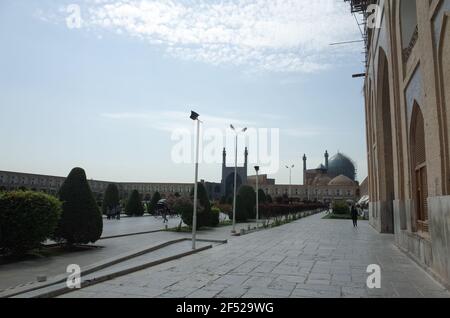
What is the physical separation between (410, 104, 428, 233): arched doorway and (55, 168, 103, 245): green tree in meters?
8.54

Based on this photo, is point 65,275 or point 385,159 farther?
point 385,159

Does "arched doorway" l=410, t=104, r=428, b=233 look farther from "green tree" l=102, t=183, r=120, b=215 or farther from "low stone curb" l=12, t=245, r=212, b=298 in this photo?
"green tree" l=102, t=183, r=120, b=215

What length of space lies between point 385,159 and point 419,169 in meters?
7.49

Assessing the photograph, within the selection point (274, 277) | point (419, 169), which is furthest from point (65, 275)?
point (419, 169)

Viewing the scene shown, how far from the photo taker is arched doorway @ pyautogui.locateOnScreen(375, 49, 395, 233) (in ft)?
55.5

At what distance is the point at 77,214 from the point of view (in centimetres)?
1064

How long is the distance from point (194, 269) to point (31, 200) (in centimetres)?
425

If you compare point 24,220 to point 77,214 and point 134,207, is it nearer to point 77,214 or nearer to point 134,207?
point 77,214

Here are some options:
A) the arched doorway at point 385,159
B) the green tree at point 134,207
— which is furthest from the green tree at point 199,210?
the green tree at point 134,207

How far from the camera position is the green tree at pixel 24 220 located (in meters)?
8.76

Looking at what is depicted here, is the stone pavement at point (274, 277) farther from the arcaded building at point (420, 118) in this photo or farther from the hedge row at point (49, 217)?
the hedge row at point (49, 217)

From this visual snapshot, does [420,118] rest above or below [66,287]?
above

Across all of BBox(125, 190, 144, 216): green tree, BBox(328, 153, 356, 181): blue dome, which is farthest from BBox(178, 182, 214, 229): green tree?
BBox(328, 153, 356, 181): blue dome
